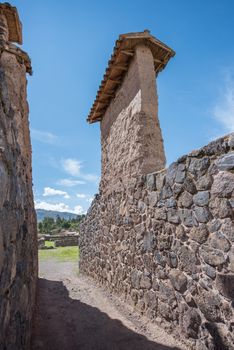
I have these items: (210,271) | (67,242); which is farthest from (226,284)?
(67,242)

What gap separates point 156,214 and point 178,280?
1267 mm

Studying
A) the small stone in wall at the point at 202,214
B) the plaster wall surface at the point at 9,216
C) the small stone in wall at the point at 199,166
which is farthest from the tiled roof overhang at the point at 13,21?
the small stone in wall at the point at 202,214

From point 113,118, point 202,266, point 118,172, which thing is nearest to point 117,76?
point 113,118

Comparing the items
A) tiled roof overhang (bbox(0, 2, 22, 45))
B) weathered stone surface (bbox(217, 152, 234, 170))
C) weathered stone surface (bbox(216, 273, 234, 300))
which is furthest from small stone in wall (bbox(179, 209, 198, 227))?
tiled roof overhang (bbox(0, 2, 22, 45))

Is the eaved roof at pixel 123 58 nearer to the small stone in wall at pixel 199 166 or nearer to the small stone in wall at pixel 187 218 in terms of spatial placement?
the small stone in wall at pixel 199 166

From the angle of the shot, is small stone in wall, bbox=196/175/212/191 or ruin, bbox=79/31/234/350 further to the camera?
small stone in wall, bbox=196/175/212/191

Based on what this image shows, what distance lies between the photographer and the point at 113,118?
7625mm

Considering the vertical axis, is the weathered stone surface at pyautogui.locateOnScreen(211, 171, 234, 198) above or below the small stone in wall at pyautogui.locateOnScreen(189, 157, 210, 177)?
below

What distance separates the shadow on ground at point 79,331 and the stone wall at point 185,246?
66cm

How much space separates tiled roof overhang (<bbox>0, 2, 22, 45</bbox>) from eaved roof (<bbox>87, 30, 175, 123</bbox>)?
2.32 meters

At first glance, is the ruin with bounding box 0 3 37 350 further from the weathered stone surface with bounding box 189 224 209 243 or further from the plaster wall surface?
the weathered stone surface with bounding box 189 224 209 243

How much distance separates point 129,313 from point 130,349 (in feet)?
4.91

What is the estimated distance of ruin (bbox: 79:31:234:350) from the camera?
3414 millimetres

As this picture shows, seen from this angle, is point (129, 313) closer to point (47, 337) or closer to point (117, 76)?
point (47, 337)
